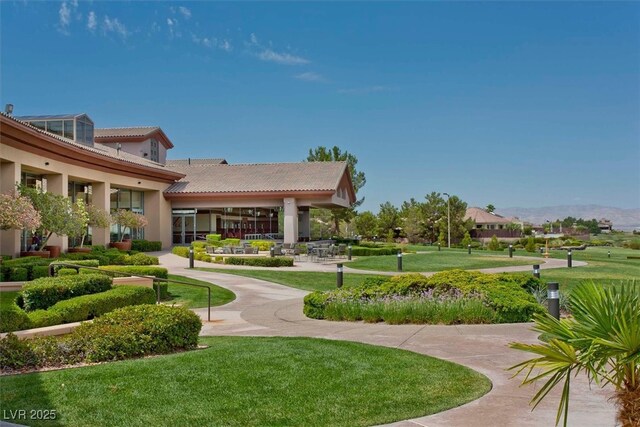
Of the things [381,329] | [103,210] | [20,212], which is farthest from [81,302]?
[103,210]

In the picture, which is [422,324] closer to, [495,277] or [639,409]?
[495,277]

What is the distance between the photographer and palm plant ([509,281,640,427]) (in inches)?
137

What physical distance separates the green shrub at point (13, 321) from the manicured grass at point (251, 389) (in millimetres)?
3278

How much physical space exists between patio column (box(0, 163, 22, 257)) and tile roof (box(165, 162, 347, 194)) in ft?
58.2

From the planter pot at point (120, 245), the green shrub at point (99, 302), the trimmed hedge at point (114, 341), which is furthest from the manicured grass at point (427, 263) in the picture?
the trimmed hedge at point (114, 341)

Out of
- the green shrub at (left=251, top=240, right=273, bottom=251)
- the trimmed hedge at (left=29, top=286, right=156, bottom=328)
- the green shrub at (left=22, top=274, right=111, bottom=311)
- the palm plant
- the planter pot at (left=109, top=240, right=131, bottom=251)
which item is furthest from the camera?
the green shrub at (left=251, top=240, right=273, bottom=251)

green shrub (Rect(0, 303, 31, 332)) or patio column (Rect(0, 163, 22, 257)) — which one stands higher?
patio column (Rect(0, 163, 22, 257))

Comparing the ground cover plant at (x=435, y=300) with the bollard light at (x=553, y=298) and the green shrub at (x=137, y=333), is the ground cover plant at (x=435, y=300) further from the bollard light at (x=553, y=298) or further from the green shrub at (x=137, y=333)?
the green shrub at (x=137, y=333)

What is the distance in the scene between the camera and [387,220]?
72.1m

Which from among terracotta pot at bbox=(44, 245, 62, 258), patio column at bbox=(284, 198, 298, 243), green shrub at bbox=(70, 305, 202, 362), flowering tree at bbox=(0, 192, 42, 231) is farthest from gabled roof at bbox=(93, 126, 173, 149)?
green shrub at bbox=(70, 305, 202, 362)

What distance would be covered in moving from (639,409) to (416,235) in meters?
66.3

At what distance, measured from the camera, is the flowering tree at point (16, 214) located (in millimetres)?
21047

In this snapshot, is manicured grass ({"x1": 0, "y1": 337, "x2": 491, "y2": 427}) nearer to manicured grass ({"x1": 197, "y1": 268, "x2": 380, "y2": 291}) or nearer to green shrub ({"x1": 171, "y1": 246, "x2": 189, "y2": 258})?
manicured grass ({"x1": 197, "y1": 268, "x2": 380, "y2": 291})

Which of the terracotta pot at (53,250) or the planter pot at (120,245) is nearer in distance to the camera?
the terracotta pot at (53,250)
